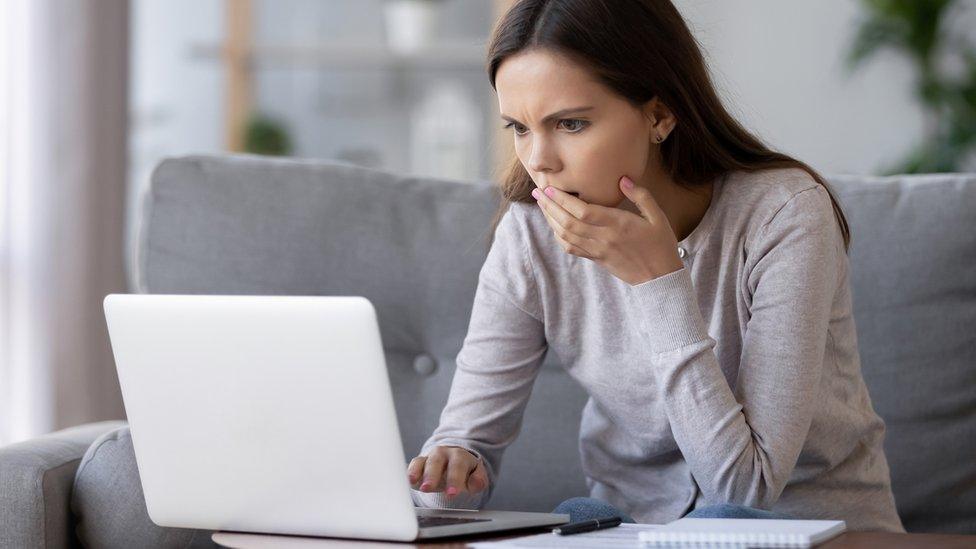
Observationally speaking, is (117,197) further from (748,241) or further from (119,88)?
(748,241)

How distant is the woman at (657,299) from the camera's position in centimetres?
123

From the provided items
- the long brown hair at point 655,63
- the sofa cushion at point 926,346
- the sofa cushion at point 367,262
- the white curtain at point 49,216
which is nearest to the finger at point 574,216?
the long brown hair at point 655,63

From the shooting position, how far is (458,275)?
180cm

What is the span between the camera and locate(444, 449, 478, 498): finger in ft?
4.14

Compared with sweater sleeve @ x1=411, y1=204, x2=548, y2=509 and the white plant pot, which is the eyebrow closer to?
sweater sleeve @ x1=411, y1=204, x2=548, y2=509

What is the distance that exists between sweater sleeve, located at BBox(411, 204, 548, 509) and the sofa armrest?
45cm

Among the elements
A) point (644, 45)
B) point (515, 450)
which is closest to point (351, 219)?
point (515, 450)

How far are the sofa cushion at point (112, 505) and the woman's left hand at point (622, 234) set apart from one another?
60 cm

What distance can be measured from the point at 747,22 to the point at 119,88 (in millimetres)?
2429

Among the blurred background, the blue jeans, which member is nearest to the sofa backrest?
the blue jeans

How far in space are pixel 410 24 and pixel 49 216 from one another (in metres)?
1.77

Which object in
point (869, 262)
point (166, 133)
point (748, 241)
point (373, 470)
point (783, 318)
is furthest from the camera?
point (166, 133)

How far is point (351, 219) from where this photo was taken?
5.92 feet

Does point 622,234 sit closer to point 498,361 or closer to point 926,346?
point 498,361
